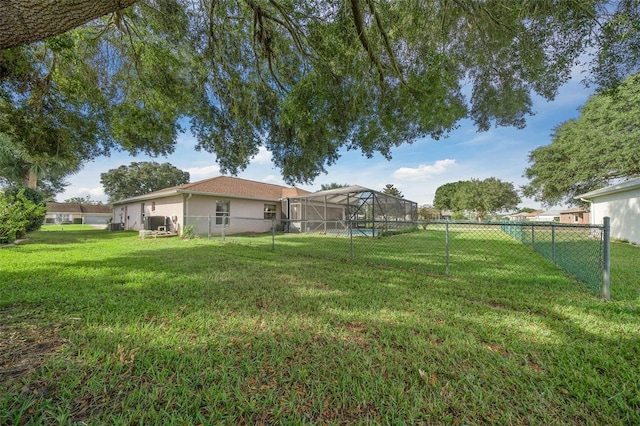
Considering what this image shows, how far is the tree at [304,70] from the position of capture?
4496 millimetres

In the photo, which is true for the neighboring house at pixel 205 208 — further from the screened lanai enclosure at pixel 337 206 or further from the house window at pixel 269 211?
the screened lanai enclosure at pixel 337 206

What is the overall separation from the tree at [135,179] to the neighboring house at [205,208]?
762 inches

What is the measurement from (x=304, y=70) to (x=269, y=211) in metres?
13.4

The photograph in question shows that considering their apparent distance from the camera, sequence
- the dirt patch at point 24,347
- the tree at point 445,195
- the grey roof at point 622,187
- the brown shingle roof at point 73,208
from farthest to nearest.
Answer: the tree at point 445,195
the brown shingle roof at point 73,208
the grey roof at point 622,187
the dirt patch at point 24,347

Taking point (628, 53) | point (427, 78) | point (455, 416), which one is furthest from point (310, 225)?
point (455, 416)

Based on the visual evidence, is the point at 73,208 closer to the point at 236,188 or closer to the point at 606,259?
the point at 236,188

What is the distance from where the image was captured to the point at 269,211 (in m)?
18.1

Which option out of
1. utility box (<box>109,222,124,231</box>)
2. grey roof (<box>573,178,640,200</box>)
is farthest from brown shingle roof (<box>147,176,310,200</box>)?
grey roof (<box>573,178,640,200</box>)

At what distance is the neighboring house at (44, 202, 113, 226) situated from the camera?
40812mm

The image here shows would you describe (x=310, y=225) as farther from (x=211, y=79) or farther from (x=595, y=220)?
(x=595, y=220)

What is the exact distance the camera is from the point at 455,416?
150 centimetres

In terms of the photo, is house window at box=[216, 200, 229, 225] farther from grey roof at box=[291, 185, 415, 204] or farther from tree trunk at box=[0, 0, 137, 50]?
tree trunk at box=[0, 0, 137, 50]

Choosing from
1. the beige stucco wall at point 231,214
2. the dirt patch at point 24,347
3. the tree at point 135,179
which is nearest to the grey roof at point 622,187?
the beige stucco wall at point 231,214

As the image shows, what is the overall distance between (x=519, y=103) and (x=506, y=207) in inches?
1931
